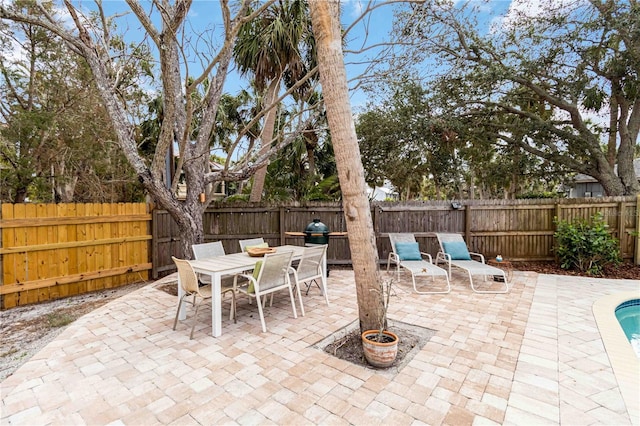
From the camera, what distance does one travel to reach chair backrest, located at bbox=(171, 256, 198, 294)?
11.2 feet

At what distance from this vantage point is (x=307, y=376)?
2648 mm

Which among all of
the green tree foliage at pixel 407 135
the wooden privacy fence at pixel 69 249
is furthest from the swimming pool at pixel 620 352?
the wooden privacy fence at pixel 69 249

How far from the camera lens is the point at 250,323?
392 cm

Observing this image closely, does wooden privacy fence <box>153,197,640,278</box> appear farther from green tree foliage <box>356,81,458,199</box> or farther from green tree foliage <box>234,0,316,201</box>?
green tree foliage <box>356,81,458,199</box>

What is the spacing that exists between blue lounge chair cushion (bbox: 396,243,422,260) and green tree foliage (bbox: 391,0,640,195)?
160 inches

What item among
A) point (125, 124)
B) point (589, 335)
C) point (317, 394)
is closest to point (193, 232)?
point (125, 124)

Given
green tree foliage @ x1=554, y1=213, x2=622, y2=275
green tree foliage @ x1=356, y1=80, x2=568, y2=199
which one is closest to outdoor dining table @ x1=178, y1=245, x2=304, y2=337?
green tree foliage @ x1=356, y1=80, x2=568, y2=199

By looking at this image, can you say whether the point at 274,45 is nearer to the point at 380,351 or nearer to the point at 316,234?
the point at 316,234

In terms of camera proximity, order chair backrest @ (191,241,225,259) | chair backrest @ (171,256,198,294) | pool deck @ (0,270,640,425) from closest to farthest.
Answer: pool deck @ (0,270,640,425) → chair backrest @ (171,256,198,294) → chair backrest @ (191,241,225,259)

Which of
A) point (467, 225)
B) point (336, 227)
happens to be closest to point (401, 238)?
point (336, 227)

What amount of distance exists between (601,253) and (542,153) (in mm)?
4234

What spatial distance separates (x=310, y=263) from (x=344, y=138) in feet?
7.26

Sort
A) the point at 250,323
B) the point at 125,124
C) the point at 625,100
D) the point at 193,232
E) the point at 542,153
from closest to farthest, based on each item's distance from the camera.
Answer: the point at 250,323
the point at 125,124
the point at 193,232
the point at 625,100
the point at 542,153

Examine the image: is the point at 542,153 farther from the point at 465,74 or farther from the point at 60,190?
the point at 60,190
